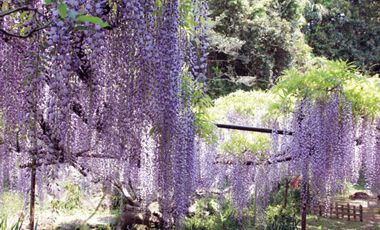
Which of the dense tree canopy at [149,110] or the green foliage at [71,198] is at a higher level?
the dense tree canopy at [149,110]

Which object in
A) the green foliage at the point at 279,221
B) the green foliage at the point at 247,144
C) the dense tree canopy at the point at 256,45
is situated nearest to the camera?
the green foliage at the point at 247,144

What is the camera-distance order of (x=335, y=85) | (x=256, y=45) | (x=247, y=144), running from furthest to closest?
1. (x=256, y=45)
2. (x=247, y=144)
3. (x=335, y=85)

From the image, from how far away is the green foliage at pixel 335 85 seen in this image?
339cm

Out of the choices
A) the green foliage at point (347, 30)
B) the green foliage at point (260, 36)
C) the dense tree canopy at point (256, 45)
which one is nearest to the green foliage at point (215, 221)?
the dense tree canopy at point (256, 45)

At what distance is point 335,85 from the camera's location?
340 cm

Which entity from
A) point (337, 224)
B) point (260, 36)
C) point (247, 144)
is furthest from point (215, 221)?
point (260, 36)

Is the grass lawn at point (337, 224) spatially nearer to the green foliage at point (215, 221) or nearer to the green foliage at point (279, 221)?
the green foliage at point (279, 221)

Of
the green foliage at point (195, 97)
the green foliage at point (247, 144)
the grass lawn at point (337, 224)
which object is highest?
the green foliage at point (195, 97)

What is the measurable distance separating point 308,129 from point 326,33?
556 inches

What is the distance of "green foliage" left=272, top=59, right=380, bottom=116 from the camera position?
3.39m

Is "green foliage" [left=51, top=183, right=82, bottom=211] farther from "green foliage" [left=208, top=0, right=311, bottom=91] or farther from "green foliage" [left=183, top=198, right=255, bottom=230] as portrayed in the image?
"green foliage" [left=208, top=0, right=311, bottom=91]

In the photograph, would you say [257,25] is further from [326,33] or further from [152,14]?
[152,14]

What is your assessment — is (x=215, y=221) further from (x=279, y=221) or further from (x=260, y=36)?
(x=260, y=36)

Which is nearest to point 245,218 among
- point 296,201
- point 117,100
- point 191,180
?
point 191,180
